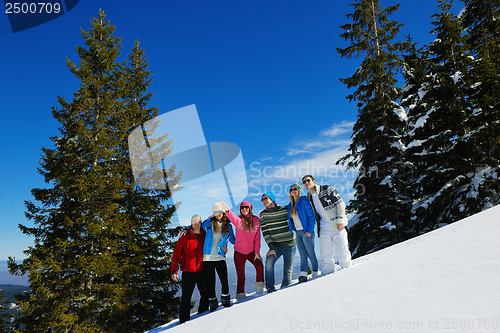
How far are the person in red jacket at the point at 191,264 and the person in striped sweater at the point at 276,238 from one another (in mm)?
1334

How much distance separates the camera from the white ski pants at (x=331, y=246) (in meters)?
4.98

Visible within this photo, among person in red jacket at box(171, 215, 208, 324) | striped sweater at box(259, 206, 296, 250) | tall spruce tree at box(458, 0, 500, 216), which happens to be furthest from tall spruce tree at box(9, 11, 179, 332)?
tall spruce tree at box(458, 0, 500, 216)

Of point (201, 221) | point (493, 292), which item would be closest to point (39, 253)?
point (201, 221)

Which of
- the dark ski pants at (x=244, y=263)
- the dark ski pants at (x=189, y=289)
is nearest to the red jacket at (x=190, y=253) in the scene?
the dark ski pants at (x=189, y=289)

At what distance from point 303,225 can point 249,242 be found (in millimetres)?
1170

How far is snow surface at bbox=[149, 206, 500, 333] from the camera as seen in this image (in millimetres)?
2148

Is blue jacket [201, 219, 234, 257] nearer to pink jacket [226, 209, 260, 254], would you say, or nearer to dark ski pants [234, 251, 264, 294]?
pink jacket [226, 209, 260, 254]

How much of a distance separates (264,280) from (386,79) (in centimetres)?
1201

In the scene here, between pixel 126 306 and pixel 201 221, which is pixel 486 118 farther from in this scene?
pixel 126 306

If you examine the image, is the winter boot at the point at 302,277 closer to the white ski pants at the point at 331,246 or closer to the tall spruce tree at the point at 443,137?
the white ski pants at the point at 331,246

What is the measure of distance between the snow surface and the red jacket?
71.8 inches

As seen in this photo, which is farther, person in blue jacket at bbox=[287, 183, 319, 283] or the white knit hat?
the white knit hat

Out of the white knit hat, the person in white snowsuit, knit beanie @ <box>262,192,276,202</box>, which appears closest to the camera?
the person in white snowsuit

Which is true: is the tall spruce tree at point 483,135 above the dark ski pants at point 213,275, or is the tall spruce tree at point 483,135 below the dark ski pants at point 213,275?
above
